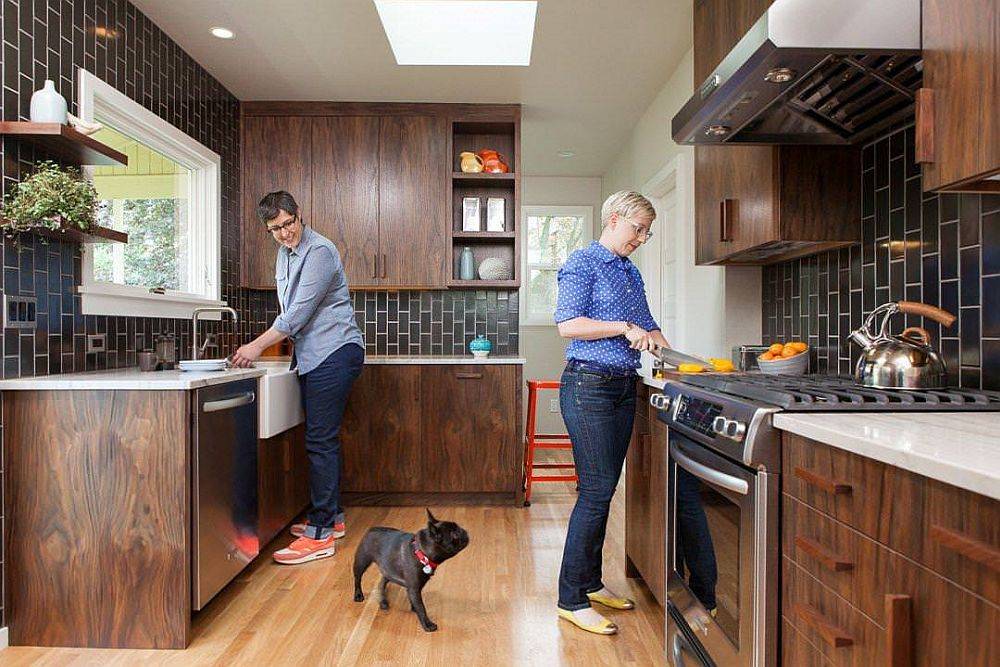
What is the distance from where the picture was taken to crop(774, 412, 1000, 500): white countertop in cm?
81

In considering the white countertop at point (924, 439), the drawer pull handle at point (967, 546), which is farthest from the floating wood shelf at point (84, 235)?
the drawer pull handle at point (967, 546)

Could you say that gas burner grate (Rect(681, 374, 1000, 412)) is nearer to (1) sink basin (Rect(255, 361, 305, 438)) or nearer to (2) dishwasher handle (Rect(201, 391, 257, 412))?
(2) dishwasher handle (Rect(201, 391, 257, 412))

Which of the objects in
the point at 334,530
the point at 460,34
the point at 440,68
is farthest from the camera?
the point at 440,68

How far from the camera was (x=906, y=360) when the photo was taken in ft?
5.43

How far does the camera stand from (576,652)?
7.13 feet

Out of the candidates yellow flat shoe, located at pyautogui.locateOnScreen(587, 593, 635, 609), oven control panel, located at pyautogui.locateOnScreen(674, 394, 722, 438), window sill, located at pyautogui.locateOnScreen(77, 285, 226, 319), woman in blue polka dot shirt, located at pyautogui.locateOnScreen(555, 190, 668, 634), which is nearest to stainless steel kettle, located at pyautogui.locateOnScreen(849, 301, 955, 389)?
oven control panel, located at pyautogui.locateOnScreen(674, 394, 722, 438)

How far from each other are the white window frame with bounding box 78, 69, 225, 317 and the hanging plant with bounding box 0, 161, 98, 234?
1.48 feet

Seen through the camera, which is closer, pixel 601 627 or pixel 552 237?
pixel 601 627

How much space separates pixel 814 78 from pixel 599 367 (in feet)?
3.30

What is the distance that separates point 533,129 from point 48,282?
132 inches

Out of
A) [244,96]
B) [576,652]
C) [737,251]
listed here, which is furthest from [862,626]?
[244,96]

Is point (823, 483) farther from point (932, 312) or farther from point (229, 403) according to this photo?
point (229, 403)

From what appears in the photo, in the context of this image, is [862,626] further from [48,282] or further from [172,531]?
[48,282]

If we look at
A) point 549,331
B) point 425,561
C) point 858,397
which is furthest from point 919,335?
point 549,331
